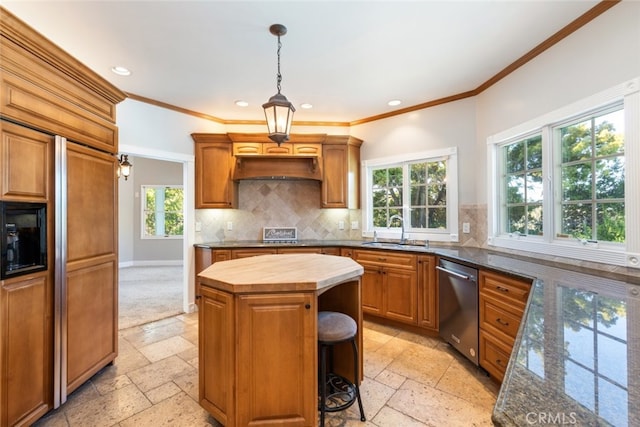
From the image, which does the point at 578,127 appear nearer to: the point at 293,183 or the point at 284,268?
the point at 284,268

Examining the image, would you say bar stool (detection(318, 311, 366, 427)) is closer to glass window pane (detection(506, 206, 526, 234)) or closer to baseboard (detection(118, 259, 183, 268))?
glass window pane (detection(506, 206, 526, 234))

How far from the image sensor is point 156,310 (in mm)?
3807

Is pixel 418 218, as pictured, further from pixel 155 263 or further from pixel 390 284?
pixel 155 263

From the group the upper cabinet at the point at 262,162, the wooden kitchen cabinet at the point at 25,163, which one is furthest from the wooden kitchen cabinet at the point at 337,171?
the wooden kitchen cabinet at the point at 25,163

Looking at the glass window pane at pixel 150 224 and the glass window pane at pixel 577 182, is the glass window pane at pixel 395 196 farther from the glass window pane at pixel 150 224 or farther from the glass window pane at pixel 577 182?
the glass window pane at pixel 150 224

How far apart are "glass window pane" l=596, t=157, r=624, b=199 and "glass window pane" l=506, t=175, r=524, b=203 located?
26.9 inches

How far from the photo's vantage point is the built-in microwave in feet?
4.92

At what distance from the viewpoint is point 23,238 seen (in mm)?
1654

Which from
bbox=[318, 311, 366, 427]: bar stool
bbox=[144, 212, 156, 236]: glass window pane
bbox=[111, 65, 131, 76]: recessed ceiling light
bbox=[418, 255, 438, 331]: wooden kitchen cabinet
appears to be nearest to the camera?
bbox=[318, 311, 366, 427]: bar stool

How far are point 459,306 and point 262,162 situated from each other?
9.63 ft

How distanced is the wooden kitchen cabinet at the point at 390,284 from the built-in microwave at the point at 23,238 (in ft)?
9.21

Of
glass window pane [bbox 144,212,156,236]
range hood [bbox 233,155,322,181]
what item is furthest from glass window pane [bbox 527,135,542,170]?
glass window pane [bbox 144,212,156,236]

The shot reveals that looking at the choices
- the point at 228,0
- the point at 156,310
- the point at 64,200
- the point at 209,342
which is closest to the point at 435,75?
the point at 228,0

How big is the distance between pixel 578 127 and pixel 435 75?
1310 millimetres
